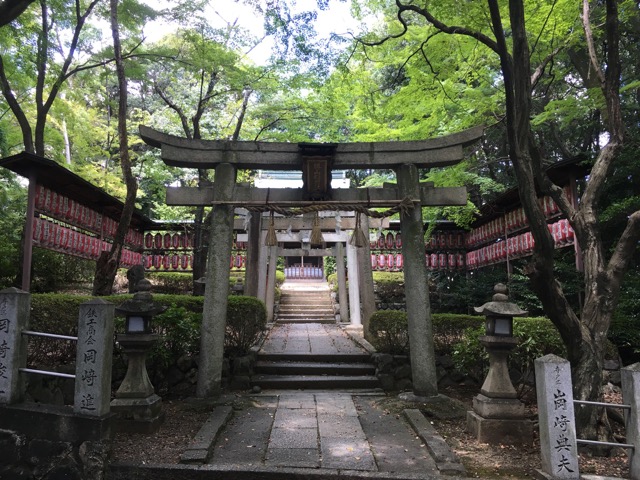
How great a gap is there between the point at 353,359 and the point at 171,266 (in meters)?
13.5

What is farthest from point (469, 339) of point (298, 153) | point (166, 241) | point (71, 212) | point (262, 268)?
point (166, 241)

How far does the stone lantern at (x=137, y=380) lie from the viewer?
579 centimetres

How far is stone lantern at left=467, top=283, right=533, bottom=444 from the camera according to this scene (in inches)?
222

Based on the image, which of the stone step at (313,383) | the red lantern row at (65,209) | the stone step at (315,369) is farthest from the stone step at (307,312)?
the stone step at (313,383)

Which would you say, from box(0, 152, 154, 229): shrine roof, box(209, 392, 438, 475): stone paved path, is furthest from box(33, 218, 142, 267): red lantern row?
box(209, 392, 438, 475): stone paved path

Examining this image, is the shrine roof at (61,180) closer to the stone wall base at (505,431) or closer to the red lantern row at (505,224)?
the stone wall base at (505,431)

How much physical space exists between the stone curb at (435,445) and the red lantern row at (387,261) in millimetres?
14341

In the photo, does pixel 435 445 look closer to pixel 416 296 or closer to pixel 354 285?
pixel 416 296

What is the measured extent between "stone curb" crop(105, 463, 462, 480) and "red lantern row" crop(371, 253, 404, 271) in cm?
1644

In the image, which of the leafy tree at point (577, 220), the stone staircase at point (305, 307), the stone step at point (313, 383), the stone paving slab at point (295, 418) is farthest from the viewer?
the stone staircase at point (305, 307)

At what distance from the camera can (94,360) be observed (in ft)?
15.7

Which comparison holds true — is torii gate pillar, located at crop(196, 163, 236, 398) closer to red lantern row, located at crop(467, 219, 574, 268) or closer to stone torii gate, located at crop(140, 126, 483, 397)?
stone torii gate, located at crop(140, 126, 483, 397)

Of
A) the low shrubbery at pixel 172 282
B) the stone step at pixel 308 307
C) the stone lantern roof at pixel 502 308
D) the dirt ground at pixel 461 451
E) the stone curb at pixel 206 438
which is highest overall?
the low shrubbery at pixel 172 282

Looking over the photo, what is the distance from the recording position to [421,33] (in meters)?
10.1
